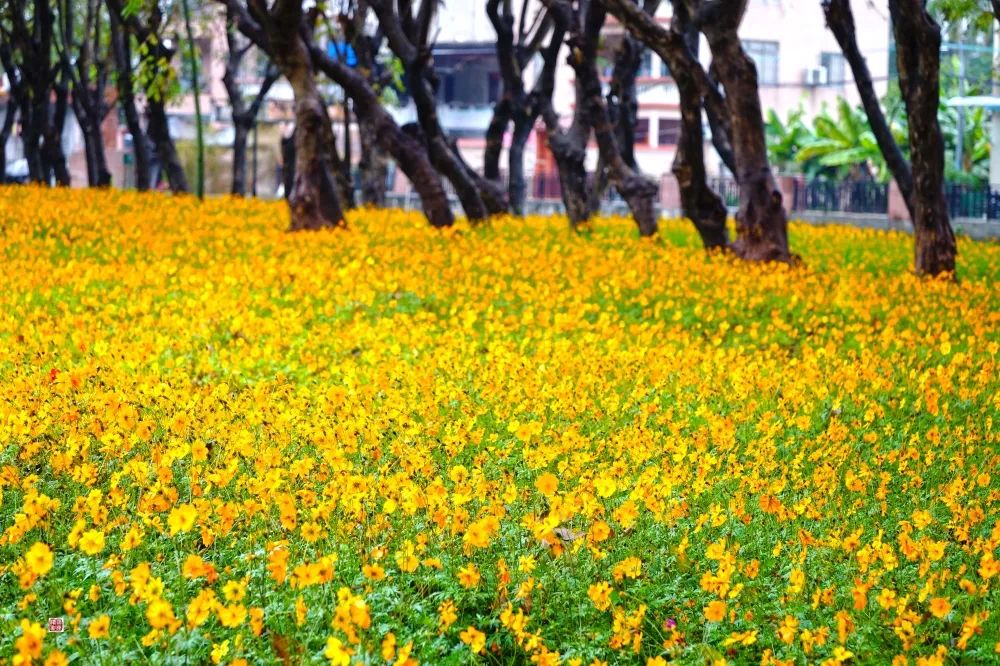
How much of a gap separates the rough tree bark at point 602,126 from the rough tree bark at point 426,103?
6.22 ft

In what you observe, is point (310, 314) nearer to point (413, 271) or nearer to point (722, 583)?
point (413, 271)

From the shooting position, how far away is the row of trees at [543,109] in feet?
51.3

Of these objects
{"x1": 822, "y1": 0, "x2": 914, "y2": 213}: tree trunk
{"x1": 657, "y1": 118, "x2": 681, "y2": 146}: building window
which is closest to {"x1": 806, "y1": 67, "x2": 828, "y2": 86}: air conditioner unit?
{"x1": 657, "y1": 118, "x2": 681, "y2": 146}: building window

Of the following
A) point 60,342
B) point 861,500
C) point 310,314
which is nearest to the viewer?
point 861,500

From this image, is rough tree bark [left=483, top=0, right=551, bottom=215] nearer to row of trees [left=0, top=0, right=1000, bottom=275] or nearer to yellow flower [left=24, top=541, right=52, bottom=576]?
row of trees [left=0, top=0, right=1000, bottom=275]

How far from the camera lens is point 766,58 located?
6531cm

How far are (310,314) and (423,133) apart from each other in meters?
12.5

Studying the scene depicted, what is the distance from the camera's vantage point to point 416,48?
22.5m

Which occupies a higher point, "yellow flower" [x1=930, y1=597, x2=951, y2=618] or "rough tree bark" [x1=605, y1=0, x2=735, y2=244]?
"rough tree bark" [x1=605, y1=0, x2=735, y2=244]

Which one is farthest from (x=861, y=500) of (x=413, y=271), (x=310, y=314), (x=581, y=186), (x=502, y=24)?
(x=502, y=24)

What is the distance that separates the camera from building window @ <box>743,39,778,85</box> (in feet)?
213

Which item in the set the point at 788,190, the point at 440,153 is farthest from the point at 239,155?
the point at 788,190

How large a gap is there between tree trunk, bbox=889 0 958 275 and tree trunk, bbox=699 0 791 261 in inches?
52.7

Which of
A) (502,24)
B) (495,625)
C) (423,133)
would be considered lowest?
(495,625)
